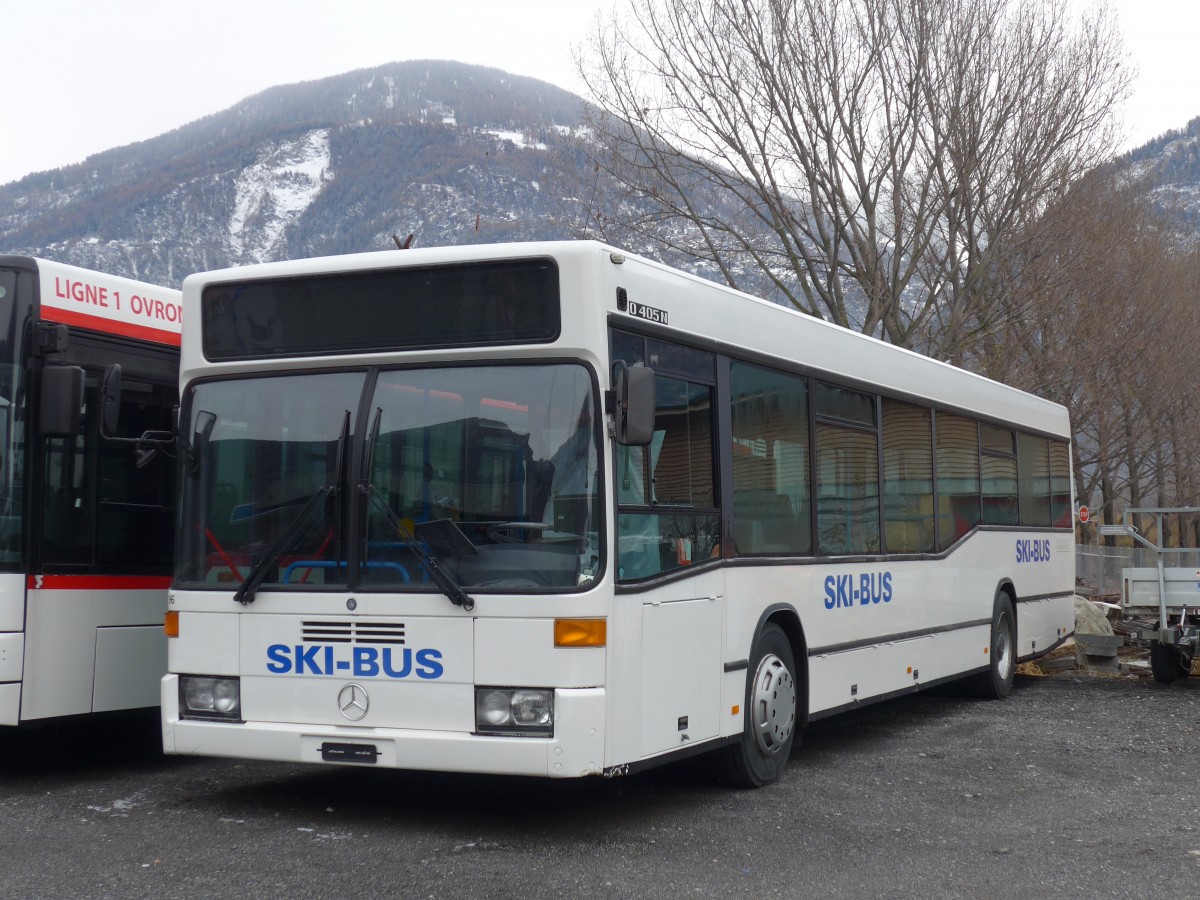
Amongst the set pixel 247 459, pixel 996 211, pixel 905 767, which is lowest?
pixel 905 767

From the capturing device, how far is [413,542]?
21.8ft

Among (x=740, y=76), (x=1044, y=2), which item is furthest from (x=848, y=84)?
(x=1044, y=2)

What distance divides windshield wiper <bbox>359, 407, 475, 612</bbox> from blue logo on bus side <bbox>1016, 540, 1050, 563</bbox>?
8010 mm

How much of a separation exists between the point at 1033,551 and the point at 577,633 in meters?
8.48

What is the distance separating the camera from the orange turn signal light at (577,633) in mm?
6402

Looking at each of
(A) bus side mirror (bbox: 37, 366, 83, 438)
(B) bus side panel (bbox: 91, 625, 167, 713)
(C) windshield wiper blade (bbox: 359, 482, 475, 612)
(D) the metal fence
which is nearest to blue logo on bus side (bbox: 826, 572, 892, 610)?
(C) windshield wiper blade (bbox: 359, 482, 475, 612)

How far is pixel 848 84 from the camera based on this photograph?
68.7 ft

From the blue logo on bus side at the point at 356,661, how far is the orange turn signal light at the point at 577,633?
0.57 meters

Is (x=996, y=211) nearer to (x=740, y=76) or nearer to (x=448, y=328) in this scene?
(x=740, y=76)

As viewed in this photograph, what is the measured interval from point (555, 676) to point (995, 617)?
23.6ft

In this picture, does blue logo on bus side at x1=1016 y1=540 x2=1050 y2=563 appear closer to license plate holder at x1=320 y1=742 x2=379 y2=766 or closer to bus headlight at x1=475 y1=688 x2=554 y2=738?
bus headlight at x1=475 y1=688 x2=554 y2=738

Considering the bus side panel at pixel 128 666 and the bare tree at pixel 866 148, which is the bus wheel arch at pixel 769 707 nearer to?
the bus side panel at pixel 128 666

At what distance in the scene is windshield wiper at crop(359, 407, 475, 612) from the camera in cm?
650

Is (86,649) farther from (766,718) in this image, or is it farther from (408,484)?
(766,718)
